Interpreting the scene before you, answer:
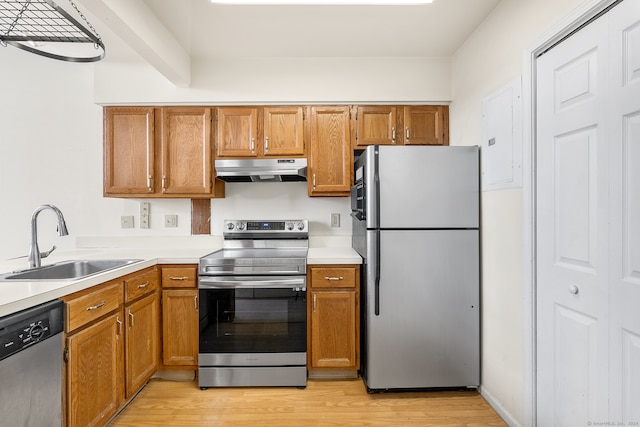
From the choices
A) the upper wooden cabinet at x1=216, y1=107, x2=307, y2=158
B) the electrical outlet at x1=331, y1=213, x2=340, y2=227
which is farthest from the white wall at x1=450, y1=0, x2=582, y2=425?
the upper wooden cabinet at x1=216, y1=107, x2=307, y2=158

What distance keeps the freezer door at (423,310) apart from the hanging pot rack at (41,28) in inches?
80.3

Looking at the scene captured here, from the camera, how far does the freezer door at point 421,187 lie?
2.19 meters

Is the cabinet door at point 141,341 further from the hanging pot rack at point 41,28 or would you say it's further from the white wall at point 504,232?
the white wall at point 504,232

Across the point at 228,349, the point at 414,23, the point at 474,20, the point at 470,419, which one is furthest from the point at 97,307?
the point at 474,20

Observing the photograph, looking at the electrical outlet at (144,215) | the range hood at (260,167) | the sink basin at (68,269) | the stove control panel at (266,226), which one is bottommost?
the sink basin at (68,269)

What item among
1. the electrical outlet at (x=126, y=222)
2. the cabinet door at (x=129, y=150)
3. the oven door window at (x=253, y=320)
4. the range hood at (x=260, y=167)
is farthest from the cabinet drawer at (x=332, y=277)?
the electrical outlet at (x=126, y=222)

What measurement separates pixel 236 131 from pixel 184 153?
0.45 m

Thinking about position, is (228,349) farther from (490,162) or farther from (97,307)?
(490,162)

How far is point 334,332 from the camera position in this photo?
7.80ft

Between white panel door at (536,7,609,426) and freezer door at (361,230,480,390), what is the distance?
0.53 m

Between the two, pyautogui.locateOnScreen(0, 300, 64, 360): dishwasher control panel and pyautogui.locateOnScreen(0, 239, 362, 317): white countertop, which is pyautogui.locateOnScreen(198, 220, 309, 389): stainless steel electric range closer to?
pyautogui.locateOnScreen(0, 239, 362, 317): white countertop

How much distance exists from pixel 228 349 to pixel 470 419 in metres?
1.60

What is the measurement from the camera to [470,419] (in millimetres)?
2008

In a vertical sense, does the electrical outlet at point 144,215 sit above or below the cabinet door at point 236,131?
below
